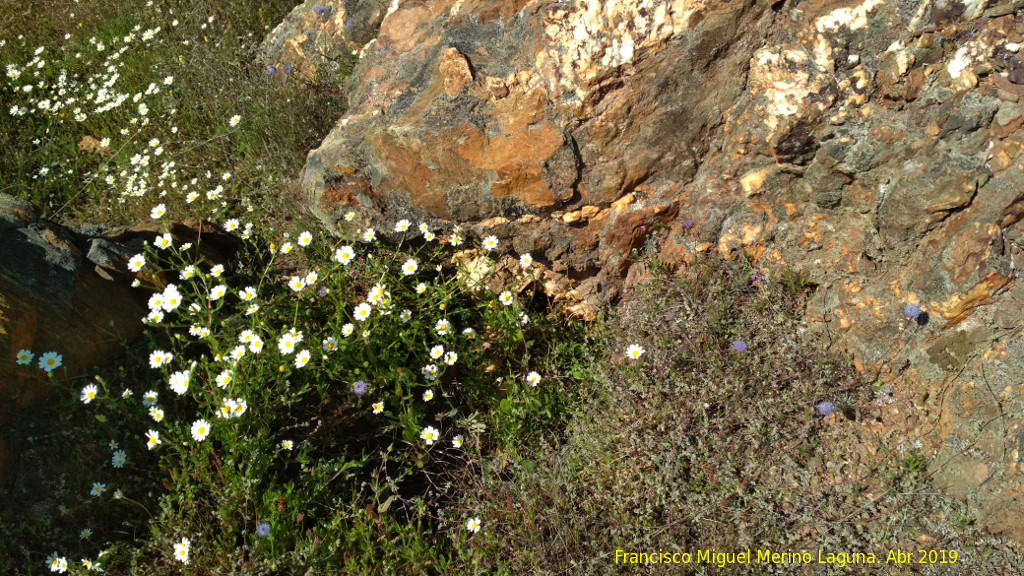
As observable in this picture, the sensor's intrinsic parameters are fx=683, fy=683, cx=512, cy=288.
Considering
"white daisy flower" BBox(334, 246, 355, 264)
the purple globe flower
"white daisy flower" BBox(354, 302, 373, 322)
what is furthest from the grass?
the purple globe flower

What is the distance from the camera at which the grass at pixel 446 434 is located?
2.62 m

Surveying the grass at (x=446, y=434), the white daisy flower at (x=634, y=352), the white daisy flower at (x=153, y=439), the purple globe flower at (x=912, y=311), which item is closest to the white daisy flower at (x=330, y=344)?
the grass at (x=446, y=434)

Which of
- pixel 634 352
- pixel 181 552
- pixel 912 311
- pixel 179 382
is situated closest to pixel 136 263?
pixel 179 382

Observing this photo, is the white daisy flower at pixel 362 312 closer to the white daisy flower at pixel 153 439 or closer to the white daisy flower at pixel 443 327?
the white daisy flower at pixel 443 327

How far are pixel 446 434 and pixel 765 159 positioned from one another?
195cm

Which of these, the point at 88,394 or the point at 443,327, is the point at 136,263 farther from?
the point at 443,327

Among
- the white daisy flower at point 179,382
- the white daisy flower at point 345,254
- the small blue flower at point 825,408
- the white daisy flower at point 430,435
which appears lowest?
the small blue flower at point 825,408

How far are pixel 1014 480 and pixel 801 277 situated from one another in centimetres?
112

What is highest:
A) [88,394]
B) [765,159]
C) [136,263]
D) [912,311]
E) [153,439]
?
[136,263]

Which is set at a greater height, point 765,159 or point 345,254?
point 345,254

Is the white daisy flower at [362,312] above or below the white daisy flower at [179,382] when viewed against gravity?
below

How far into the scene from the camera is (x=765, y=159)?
3.16 metres

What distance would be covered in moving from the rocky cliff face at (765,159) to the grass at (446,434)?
0.17 m

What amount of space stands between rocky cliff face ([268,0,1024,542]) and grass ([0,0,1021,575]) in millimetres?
165
